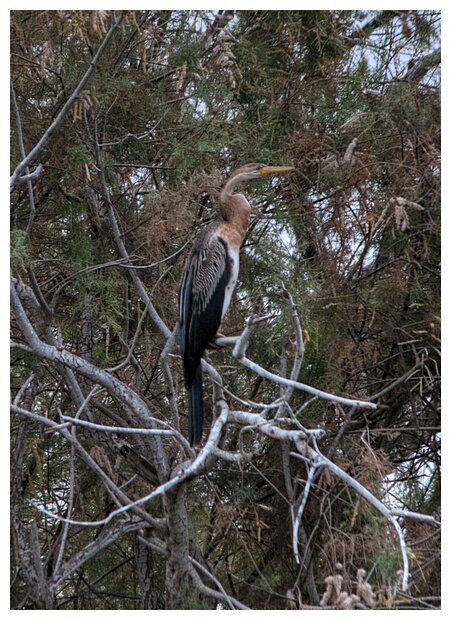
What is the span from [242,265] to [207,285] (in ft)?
2.25

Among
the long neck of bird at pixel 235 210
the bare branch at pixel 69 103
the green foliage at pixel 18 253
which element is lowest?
the green foliage at pixel 18 253

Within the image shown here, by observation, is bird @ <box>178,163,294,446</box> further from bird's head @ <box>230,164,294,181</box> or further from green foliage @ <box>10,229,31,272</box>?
green foliage @ <box>10,229,31,272</box>

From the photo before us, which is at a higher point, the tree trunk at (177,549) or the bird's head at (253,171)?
the bird's head at (253,171)

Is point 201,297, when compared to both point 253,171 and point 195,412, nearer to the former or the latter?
point 195,412

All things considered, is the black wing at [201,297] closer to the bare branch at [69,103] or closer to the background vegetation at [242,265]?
the background vegetation at [242,265]

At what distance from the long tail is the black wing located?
0.9 inches

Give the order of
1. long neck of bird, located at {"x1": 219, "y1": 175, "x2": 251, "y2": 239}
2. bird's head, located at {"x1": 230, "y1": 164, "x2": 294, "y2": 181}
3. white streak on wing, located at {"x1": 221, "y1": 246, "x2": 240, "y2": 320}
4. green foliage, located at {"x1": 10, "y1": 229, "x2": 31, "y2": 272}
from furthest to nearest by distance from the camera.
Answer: bird's head, located at {"x1": 230, "y1": 164, "x2": 294, "y2": 181} → long neck of bird, located at {"x1": 219, "y1": 175, "x2": 251, "y2": 239} → white streak on wing, located at {"x1": 221, "y1": 246, "x2": 240, "y2": 320} → green foliage, located at {"x1": 10, "y1": 229, "x2": 31, "y2": 272}

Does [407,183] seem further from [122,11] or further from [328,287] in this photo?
[122,11]

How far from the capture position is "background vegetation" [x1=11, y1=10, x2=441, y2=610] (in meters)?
3.57

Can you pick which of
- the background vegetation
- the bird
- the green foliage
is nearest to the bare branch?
the green foliage

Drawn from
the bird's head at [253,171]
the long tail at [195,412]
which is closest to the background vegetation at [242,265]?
the bird's head at [253,171]

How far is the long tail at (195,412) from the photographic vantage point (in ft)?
9.95

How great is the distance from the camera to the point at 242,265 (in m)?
3.93

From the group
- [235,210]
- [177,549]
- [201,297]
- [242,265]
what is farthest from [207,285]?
[177,549]
